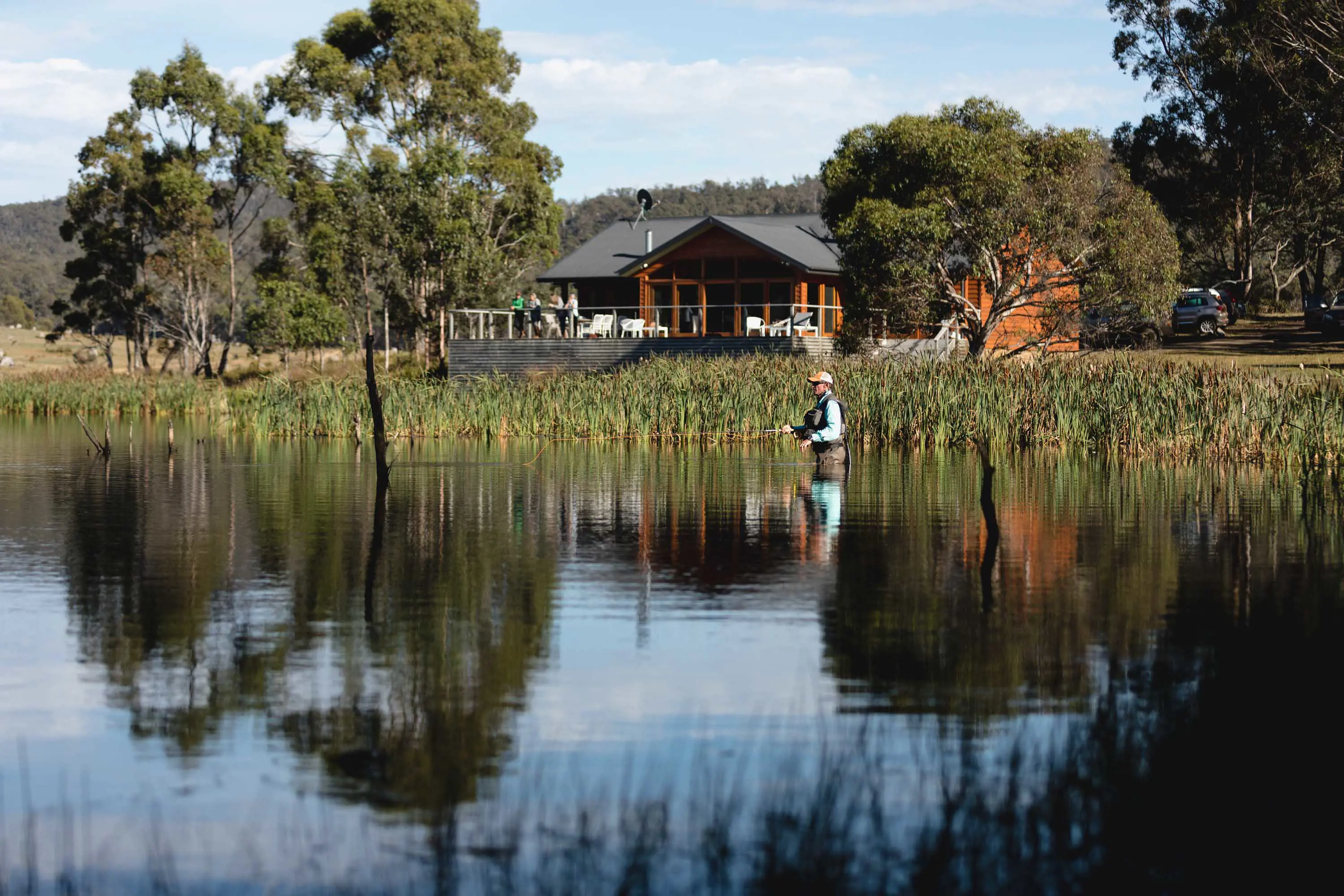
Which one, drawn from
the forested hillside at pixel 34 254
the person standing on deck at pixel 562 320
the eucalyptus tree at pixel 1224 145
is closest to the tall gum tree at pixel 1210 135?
the eucalyptus tree at pixel 1224 145

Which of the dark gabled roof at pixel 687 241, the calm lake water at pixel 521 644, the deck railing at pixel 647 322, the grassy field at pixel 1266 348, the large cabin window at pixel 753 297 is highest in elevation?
the dark gabled roof at pixel 687 241

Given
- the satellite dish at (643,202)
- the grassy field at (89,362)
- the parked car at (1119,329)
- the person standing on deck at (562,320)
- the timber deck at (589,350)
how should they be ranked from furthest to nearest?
the grassy field at (89,362) < the satellite dish at (643,202) < the person standing on deck at (562,320) < the timber deck at (589,350) < the parked car at (1119,329)

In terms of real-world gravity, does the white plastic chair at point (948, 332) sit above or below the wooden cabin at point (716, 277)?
below

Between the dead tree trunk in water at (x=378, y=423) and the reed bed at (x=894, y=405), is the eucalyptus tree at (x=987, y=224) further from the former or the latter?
the dead tree trunk in water at (x=378, y=423)

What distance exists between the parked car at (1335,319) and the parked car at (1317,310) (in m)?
0.01

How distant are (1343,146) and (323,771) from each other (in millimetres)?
48417

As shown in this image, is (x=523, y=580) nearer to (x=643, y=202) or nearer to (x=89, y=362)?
(x=643, y=202)

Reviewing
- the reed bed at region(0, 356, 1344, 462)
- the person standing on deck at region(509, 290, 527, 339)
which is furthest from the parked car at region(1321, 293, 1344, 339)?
the person standing on deck at region(509, 290, 527, 339)

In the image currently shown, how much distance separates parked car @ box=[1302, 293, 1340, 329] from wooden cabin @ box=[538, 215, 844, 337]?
13967 mm

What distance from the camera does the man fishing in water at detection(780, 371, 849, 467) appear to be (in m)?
22.6

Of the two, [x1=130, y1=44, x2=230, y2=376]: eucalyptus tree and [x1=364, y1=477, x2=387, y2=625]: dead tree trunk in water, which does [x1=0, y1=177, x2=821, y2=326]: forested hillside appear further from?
[x1=364, y1=477, x2=387, y2=625]: dead tree trunk in water

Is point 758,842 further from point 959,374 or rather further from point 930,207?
point 930,207

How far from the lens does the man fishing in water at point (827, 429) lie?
888 inches

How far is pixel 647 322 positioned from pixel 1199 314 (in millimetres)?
17639
